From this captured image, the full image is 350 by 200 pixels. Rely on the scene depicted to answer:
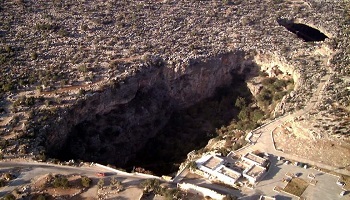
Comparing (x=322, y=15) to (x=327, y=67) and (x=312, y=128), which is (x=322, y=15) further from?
(x=312, y=128)

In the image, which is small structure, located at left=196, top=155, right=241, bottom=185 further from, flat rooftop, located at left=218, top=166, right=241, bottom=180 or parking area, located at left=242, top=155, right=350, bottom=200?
parking area, located at left=242, top=155, right=350, bottom=200

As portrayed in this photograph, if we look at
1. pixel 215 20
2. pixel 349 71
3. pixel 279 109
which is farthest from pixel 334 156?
pixel 215 20

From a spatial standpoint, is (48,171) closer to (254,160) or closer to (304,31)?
(254,160)

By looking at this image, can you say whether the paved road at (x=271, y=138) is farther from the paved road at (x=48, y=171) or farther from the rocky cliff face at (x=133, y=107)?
the rocky cliff face at (x=133, y=107)

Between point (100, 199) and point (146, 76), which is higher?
point (146, 76)

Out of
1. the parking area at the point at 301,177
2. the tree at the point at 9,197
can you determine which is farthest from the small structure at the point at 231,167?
the tree at the point at 9,197

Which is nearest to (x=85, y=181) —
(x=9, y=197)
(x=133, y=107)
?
(x=9, y=197)
